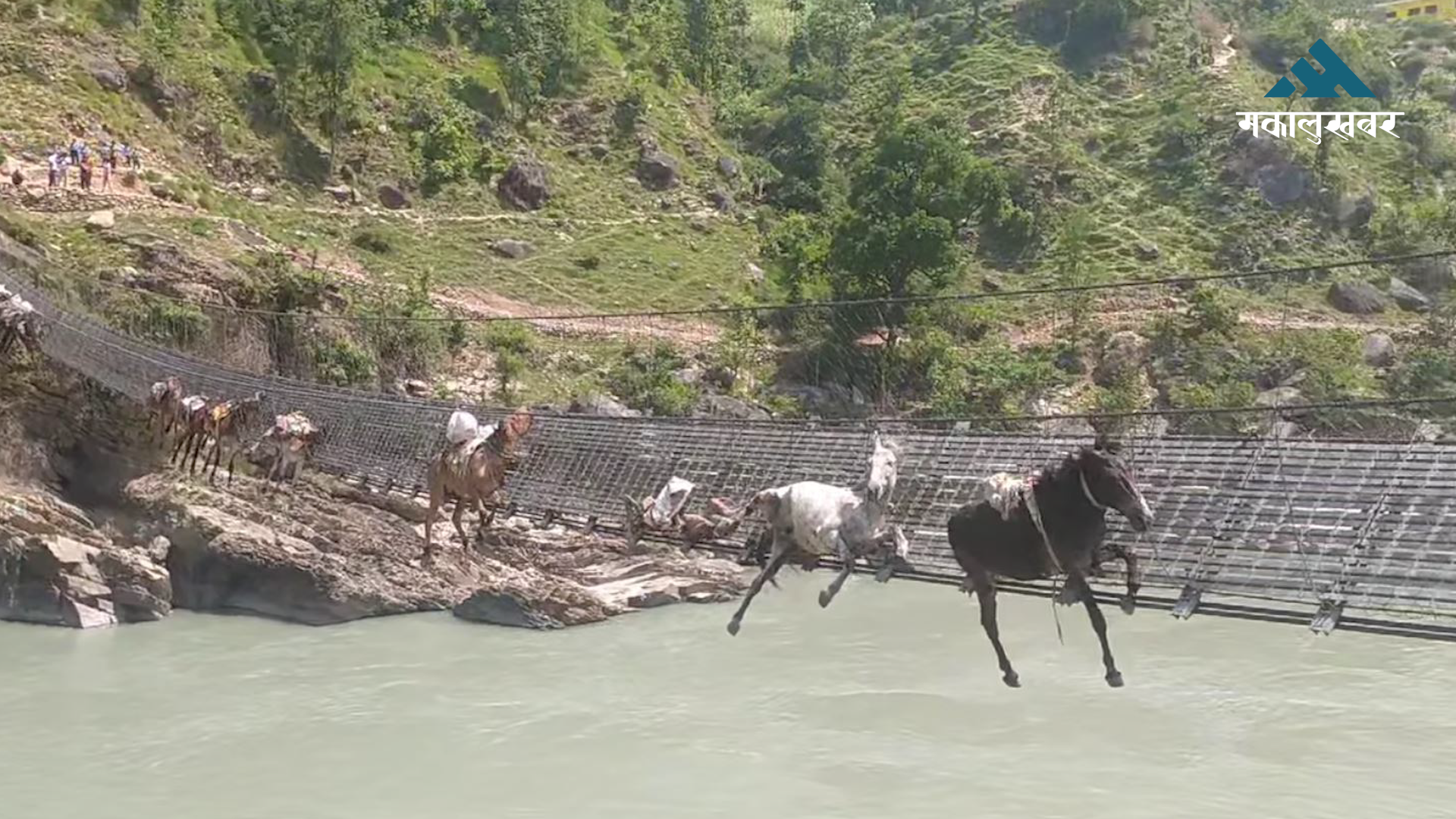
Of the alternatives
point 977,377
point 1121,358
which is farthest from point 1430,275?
point 977,377

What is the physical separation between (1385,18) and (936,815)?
4566 cm

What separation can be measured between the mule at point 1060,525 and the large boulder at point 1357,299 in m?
21.8

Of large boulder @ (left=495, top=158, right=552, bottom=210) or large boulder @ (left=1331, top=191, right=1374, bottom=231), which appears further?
large boulder @ (left=1331, top=191, right=1374, bottom=231)

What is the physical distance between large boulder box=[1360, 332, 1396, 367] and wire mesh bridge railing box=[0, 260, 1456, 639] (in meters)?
13.7

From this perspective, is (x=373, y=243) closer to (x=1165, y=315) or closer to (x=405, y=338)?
(x=405, y=338)

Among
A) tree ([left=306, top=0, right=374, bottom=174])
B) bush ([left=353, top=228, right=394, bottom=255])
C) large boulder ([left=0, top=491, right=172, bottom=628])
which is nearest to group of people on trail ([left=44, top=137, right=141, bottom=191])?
bush ([left=353, top=228, right=394, bottom=255])

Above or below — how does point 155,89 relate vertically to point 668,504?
above

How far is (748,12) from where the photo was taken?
1484 inches

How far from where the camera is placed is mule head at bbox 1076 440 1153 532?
10.6 feet

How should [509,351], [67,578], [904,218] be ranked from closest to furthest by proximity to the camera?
1. [67,578]
2. [509,351]
3. [904,218]

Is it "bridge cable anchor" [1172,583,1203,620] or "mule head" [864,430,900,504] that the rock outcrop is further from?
"bridge cable anchor" [1172,583,1203,620]

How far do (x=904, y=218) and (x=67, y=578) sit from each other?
13832mm

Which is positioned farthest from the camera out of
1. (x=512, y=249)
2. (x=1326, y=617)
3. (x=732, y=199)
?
(x=732, y=199)

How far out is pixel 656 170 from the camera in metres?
26.7
